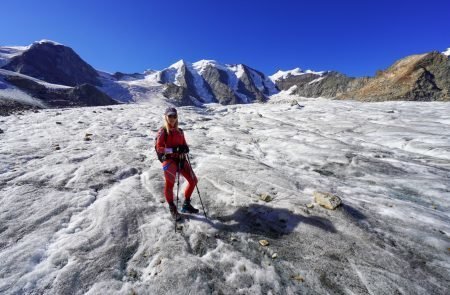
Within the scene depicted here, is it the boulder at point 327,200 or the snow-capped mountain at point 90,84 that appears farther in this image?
the snow-capped mountain at point 90,84

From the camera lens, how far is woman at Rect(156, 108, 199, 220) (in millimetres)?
7141

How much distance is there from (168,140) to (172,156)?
48 centimetres

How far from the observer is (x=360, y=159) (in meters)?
11.9

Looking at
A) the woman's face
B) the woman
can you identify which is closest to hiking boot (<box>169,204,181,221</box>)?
the woman

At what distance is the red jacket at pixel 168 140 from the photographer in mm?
7258

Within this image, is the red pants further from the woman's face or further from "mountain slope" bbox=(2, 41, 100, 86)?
"mountain slope" bbox=(2, 41, 100, 86)

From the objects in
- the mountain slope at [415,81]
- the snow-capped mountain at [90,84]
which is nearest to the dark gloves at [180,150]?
the snow-capped mountain at [90,84]

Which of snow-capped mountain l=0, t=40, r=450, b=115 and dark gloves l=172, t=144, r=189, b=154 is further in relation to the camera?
snow-capped mountain l=0, t=40, r=450, b=115

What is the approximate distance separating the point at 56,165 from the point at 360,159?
1182 centimetres

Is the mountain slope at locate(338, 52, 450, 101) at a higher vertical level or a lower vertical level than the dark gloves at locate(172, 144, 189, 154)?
higher

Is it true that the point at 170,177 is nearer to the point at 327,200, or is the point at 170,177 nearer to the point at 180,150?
the point at 180,150

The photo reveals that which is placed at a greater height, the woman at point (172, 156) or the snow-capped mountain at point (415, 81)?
the snow-capped mountain at point (415, 81)

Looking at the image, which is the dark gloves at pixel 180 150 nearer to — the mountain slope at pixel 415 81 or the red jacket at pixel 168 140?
the red jacket at pixel 168 140

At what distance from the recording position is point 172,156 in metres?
7.27
